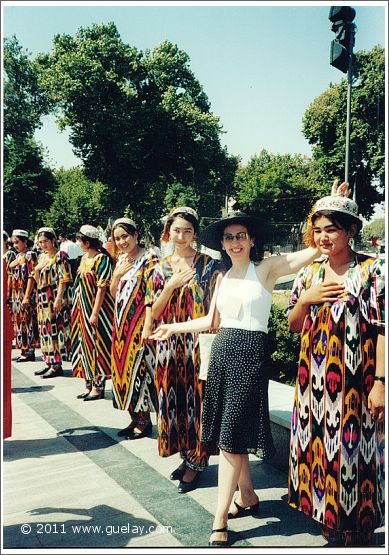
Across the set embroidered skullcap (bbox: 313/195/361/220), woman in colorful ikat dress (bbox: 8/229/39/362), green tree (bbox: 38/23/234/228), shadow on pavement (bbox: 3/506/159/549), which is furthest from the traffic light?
green tree (bbox: 38/23/234/228)

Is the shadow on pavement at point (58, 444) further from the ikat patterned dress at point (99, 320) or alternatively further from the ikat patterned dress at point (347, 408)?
the ikat patterned dress at point (347, 408)

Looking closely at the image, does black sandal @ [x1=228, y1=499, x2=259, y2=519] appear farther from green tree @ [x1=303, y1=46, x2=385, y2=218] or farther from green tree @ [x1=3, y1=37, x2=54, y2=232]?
green tree @ [x1=303, y1=46, x2=385, y2=218]

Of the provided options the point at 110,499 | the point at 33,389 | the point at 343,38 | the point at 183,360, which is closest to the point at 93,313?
the point at 33,389

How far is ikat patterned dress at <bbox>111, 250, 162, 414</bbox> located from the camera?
Result: 14.6 feet

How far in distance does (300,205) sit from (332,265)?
166ft

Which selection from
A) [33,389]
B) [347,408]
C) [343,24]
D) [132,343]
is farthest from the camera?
[33,389]

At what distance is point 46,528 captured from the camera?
3066mm

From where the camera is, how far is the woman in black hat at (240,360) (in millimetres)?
2936

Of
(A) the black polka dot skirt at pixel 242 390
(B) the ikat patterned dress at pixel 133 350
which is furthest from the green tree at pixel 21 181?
(A) the black polka dot skirt at pixel 242 390

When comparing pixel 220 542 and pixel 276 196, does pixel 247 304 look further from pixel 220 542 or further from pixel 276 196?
pixel 276 196

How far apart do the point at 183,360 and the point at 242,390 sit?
0.84 m

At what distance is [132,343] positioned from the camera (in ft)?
14.7

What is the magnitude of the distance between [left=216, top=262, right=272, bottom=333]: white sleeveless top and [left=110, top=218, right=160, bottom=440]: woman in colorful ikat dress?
1.41 metres

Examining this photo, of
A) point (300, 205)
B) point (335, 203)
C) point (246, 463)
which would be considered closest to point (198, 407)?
point (246, 463)
